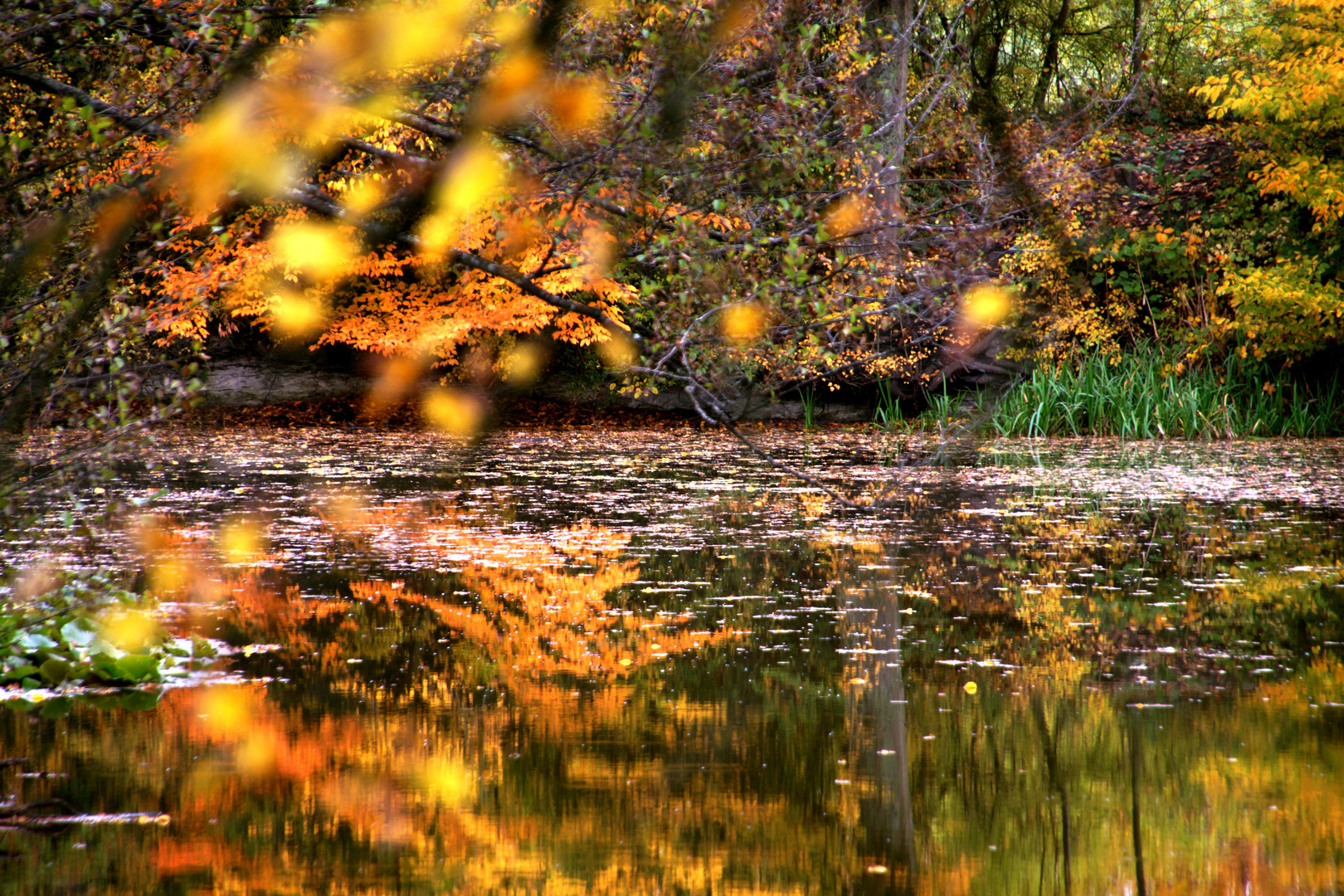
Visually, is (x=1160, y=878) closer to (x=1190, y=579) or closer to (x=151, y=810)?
(x=151, y=810)

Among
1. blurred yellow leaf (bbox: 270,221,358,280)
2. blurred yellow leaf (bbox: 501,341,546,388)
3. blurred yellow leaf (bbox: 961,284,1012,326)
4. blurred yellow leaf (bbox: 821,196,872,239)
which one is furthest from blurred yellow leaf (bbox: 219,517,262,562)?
blurred yellow leaf (bbox: 501,341,546,388)

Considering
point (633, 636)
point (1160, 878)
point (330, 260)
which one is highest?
point (330, 260)

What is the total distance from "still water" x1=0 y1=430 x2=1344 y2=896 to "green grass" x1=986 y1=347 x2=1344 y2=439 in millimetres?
6498

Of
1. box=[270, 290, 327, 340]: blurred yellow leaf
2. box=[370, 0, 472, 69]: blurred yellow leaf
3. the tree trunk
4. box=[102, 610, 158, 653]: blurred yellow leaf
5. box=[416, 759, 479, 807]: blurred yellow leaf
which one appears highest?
the tree trunk

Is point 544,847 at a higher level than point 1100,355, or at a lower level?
lower

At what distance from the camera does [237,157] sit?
8.59 ft

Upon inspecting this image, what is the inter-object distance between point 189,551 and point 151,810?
3538 mm

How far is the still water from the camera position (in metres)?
2.36

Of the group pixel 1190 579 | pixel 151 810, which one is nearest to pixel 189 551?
pixel 151 810

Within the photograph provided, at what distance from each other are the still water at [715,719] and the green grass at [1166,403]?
650cm

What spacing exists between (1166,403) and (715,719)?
11.1 metres

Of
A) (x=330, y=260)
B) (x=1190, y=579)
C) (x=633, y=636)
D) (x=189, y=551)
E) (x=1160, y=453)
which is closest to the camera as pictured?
(x=633, y=636)

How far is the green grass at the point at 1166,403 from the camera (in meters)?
13.0

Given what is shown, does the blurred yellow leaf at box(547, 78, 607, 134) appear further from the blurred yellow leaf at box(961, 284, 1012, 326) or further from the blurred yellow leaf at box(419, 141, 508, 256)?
the blurred yellow leaf at box(961, 284, 1012, 326)
